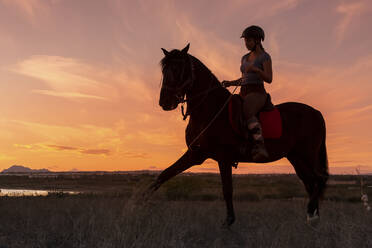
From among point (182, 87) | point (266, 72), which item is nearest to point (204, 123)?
point (182, 87)

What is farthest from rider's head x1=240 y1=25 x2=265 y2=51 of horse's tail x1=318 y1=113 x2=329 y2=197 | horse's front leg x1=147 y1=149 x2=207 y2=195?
horse's tail x1=318 y1=113 x2=329 y2=197

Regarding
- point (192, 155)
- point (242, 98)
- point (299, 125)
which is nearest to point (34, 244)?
point (192, 155)

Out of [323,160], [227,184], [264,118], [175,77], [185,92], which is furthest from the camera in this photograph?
[323,160]

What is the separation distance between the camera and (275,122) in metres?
7.89

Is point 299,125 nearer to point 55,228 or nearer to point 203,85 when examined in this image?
point 203,85

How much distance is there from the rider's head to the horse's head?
136cm

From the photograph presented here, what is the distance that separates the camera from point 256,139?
7.28 metres

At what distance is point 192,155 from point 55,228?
9.30ft

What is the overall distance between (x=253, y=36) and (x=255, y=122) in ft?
5.73

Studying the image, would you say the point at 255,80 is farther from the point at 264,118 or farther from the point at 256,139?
the point at 256,139

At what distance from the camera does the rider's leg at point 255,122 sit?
23.9ft

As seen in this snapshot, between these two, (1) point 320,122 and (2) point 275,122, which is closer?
(2) point 275,122

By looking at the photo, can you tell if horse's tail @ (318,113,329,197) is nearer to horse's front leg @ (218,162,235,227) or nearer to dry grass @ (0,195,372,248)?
dry grass @ (0,195,372,248)

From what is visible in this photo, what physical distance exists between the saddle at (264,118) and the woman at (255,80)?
6.0 inches
